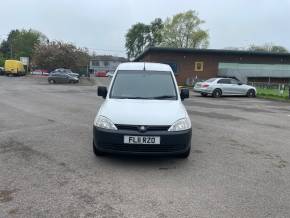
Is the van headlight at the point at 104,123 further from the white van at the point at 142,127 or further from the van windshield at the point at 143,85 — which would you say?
the van windshield at the point at 143,85

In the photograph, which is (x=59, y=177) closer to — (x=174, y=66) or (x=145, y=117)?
(x=145, y=117)

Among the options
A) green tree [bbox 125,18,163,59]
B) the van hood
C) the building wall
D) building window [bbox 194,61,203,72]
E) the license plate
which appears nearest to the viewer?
the license plate

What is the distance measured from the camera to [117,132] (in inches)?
250

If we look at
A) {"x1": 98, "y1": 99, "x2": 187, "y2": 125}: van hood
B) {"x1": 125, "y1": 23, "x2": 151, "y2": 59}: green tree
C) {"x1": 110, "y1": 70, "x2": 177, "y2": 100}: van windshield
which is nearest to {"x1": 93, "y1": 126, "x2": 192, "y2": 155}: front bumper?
{"x1": 98, "y1": 99, "x2": 187, "y2": 125}: van hood

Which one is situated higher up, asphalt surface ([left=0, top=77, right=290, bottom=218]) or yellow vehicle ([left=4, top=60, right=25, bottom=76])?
yellow vehicle ([left=4, top=60, right=25, bottom=76])

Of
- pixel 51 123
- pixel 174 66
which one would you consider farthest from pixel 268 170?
pixel 174 66

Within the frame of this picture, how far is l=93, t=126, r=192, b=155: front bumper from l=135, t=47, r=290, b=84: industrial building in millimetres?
35736

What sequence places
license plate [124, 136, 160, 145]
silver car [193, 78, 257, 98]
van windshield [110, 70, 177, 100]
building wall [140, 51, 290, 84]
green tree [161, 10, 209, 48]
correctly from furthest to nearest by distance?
1. green tree [161, 10, 209, 48]
2. building wall [140, 51, 290, 84]
3. silver car [193, 78, 257, 98]
4. van windshield [110, 70, 177, 100]
5. license plate [124, 136, 160, 145]

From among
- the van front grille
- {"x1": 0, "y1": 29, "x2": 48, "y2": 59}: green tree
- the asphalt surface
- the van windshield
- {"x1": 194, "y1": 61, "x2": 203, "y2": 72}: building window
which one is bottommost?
the asphalt surface

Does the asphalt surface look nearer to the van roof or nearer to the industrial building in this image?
the van roof

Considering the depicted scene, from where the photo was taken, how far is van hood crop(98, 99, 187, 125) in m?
6.44

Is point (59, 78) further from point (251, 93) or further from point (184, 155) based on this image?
point (184, 155)

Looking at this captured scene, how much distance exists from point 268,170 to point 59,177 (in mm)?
3553

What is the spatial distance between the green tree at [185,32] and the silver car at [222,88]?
52831mm
